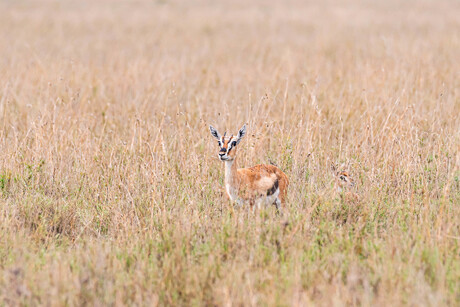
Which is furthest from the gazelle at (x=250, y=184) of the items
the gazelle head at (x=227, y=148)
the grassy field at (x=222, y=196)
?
the grassy field at (x=222, y=196)

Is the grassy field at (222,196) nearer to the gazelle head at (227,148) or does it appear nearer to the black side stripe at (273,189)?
the black side stripe at (273,189)

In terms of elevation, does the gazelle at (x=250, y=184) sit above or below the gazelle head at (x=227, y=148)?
below

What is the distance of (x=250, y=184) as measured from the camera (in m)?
5.51

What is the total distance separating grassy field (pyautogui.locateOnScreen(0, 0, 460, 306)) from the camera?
3973 millimetres

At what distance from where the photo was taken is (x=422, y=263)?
13.5 ft

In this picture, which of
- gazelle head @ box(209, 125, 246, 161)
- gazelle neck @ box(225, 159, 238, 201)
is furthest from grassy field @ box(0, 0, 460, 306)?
gazelle head @ box(209, 125, 246, 161)

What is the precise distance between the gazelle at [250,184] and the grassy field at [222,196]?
0.72 ft

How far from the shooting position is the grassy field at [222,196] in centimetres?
397

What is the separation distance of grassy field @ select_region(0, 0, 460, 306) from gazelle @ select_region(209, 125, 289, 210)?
220 mm

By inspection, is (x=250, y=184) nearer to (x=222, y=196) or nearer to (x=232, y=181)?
(x=232, y=181)

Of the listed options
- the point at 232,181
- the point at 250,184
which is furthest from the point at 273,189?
the point at 232,181

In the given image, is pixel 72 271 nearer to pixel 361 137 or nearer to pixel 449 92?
pixel 361 137

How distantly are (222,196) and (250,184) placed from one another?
0.43 m

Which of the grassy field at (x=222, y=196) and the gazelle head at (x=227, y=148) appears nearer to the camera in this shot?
the grassy field at (x=222, y=196)
